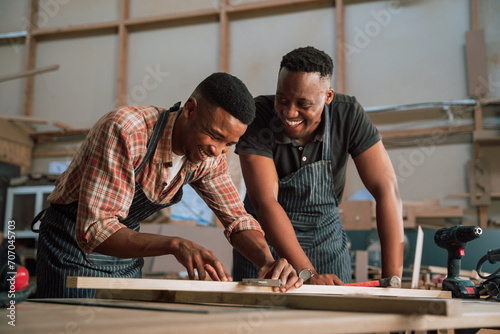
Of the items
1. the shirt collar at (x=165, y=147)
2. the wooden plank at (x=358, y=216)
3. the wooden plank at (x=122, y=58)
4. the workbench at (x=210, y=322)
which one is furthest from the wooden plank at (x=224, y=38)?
the workbench at (x=210, y=322)

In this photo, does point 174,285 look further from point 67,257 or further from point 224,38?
point 224,38

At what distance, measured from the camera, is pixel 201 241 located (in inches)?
182

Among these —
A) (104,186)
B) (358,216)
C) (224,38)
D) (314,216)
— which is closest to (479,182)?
(358,216)

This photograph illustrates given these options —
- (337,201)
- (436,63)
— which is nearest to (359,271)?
(337,201)

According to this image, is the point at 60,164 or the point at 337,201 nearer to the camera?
the point at 337,201

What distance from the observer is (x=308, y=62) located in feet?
6.24

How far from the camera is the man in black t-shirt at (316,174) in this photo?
2016 mm

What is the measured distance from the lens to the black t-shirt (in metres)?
2.12

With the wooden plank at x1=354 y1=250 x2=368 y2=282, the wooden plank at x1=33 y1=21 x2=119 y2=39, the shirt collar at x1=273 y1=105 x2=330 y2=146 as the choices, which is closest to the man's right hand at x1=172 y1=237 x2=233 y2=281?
the shirt collar at x1=273 y1=105 x2=330 y2=146

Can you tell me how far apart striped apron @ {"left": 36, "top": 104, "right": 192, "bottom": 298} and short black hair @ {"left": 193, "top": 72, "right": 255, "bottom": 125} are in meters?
0.21

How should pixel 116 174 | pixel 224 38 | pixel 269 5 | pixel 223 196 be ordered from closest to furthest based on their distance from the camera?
pixel 116 174 → pixel 223 196 → pixel 269 5 → pixel 224 38

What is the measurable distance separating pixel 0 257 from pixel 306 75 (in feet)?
3.81

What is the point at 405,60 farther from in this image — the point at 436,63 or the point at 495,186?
the point at 495,186

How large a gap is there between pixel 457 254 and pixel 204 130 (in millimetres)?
1058
